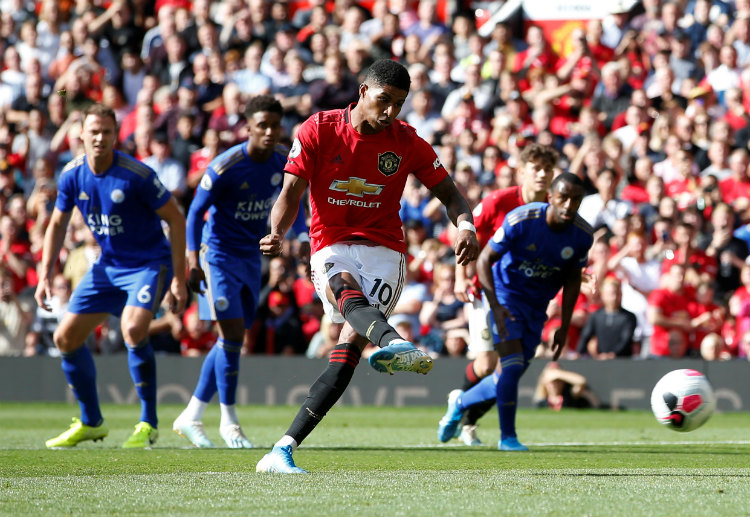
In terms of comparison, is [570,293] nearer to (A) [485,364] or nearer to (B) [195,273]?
(A) [485,364]

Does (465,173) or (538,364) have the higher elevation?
(465,173)

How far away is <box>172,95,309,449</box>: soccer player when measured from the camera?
940 cm

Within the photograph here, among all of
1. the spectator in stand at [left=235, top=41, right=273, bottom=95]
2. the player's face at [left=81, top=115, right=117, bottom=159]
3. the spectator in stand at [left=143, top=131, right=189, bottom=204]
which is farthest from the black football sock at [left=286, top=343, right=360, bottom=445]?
the spectator in stand at [left=235, top=41, right=273, bottom=95]

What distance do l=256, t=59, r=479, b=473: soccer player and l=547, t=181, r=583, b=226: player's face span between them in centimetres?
203

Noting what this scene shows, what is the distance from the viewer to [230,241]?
9.73m

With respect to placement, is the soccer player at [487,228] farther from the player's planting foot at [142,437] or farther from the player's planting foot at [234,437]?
the player's planting foot at [142,437]

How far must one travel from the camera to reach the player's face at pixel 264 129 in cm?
932

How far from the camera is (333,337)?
15.4 meters

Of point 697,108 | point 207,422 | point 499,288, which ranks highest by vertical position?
point 697,108

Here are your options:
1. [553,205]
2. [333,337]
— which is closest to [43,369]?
[333,337]

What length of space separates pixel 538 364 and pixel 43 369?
6.87m

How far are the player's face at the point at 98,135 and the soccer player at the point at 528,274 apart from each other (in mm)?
3095

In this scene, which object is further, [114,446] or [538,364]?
[538,364]

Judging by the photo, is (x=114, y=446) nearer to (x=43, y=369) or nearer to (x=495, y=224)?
(x=495, y=224)
